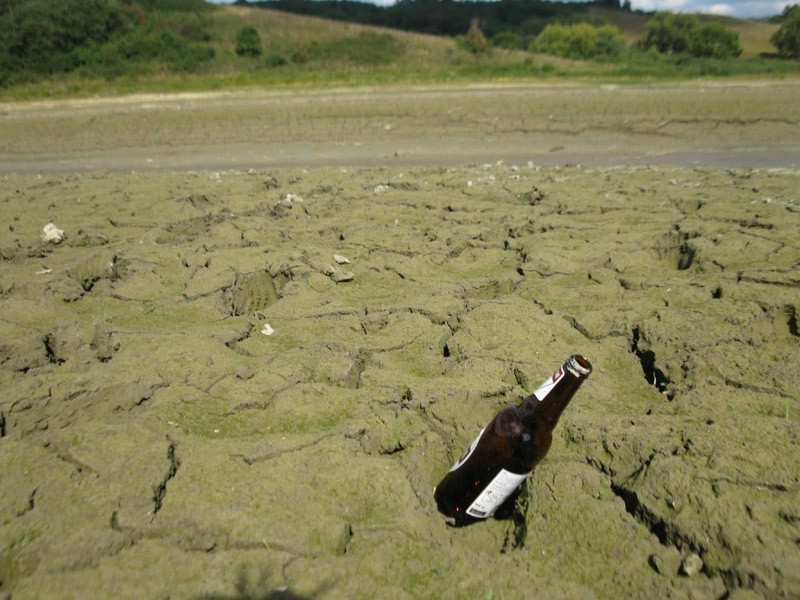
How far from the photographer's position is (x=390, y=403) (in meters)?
2.29

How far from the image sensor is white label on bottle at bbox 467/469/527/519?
1.71m

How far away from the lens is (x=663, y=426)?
210cm

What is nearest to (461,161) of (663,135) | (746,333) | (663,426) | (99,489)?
(663,135)

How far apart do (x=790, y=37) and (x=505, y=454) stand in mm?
33533

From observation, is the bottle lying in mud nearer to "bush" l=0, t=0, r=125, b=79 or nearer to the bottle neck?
the bottle neck

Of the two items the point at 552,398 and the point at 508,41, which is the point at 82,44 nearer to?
the point at 508,41

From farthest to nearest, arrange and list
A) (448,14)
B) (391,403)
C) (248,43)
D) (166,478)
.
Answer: (448,14)
(248,43)
(391,403)
(166,478)

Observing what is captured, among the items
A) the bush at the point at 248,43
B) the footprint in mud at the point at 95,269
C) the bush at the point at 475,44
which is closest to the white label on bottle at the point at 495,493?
the footprint in mud at the point at 95,269

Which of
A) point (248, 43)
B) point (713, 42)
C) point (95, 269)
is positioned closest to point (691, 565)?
point (95, 269)

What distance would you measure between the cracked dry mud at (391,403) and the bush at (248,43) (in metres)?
19.4

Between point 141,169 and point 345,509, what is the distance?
8.42 m

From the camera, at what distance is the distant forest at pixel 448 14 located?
122 feet

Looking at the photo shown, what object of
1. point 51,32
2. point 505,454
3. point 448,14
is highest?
point 448,14

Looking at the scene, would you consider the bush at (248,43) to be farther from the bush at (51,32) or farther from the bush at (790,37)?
the bush at (790,37)
